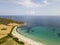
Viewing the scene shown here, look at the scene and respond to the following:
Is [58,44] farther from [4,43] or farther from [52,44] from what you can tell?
[4,43]

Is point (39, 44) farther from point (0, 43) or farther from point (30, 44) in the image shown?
point (0, 43)

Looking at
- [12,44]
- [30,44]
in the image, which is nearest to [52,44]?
[30,44]

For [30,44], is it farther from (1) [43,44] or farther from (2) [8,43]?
(2) [8,43]

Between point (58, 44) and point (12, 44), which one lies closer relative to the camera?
point (12, 44)

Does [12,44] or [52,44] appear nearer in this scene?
[12,44]

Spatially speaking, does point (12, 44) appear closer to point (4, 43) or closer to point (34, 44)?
point (4, 43)

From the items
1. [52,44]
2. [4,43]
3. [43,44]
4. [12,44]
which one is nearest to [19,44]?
[12,44]

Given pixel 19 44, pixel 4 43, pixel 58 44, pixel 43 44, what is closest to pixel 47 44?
pixel 43 44
